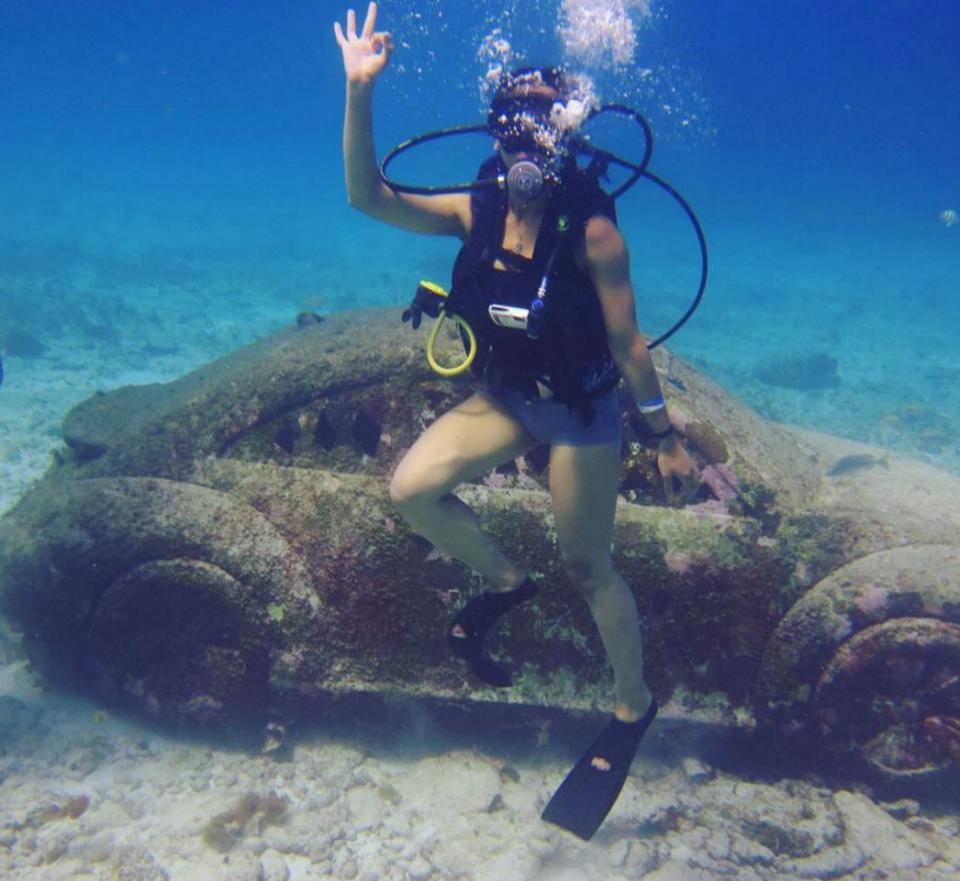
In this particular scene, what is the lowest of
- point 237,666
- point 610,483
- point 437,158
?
point 237,666

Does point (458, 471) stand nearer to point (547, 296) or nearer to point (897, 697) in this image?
point (547, 296)

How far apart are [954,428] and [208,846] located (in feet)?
56.6

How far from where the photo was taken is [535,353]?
315cm

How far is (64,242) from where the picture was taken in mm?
32031

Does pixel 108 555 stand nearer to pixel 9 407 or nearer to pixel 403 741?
pixel 403 741

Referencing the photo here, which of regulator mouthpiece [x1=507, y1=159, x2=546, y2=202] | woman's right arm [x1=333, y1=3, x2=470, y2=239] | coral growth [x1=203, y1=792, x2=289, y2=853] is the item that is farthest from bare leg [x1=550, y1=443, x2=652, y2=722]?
coral growth [x1=203, y1=792, x2=289, y2=853]

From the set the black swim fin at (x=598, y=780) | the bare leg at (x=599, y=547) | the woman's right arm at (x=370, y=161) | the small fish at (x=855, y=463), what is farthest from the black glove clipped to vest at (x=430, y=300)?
the small fish at (x=855, y=463)

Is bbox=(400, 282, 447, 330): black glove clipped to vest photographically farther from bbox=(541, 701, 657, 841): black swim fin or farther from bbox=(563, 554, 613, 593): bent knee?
bbox=(541, 701, 657, 841): black swim fin

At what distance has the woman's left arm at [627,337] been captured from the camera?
9.70 ft

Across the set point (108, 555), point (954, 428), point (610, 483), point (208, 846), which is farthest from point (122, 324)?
point (954, 428)

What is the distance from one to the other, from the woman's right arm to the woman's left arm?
2.58ft

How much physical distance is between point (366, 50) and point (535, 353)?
1.60m

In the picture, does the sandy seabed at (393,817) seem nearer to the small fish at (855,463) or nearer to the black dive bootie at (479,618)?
the black dive bootie at (479,618)

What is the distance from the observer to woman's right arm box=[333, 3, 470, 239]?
295cm
